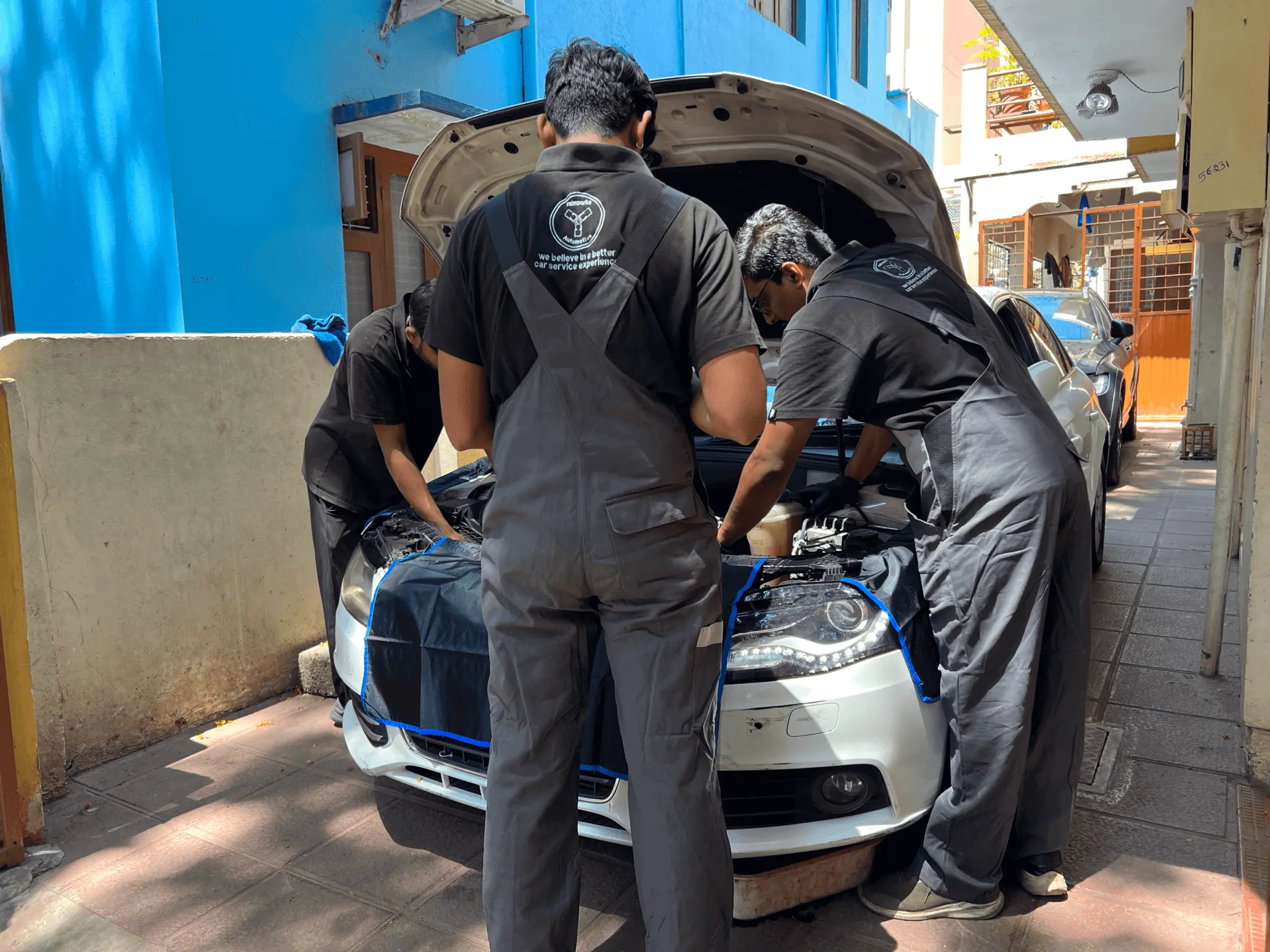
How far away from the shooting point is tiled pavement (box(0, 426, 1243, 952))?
97.3 inches

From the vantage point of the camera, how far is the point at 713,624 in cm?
199

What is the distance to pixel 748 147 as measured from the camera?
296 centimetres

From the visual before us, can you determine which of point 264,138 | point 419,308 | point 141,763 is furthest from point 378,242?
point 141,763

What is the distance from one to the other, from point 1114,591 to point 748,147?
11.8 ft

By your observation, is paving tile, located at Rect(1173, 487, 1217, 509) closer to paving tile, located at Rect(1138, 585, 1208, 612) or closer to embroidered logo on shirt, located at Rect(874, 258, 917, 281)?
paving tile, located at Rect(1138, 585, 1208, 612)

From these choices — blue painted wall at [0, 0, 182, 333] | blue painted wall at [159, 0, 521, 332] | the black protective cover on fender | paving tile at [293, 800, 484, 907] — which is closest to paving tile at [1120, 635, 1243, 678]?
the black protective cover on fender

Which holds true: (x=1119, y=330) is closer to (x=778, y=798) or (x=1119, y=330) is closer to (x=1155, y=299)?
(x=1155, y=299)

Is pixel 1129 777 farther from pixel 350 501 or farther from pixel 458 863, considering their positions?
pixel 350 501

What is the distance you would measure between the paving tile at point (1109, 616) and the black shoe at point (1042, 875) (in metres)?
2.35

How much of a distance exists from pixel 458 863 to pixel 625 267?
1.86m

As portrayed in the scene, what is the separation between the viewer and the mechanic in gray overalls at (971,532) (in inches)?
94.1

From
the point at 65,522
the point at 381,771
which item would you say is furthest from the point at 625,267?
the point at 65,522

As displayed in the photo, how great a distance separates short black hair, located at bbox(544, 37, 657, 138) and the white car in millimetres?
657

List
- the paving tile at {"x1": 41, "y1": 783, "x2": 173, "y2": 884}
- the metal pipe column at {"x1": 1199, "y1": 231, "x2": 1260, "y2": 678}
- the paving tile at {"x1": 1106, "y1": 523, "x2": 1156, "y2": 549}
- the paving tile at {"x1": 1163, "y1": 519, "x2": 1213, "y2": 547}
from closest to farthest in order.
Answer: the paving tile at {"x1": 41, "y1": 783, "x2": 173, "y2": 884}
the metal pipe column at {"x1": 1199, "y1": 231, "x2": 1260, "y2": 678}
the paving tile at {"x1": 1106, "y1": 523, "x2": 1156, "y2": 549}
the paving tile at {"x1": 1163, "y1": 519, "x2": 1213, "y2": 547}
